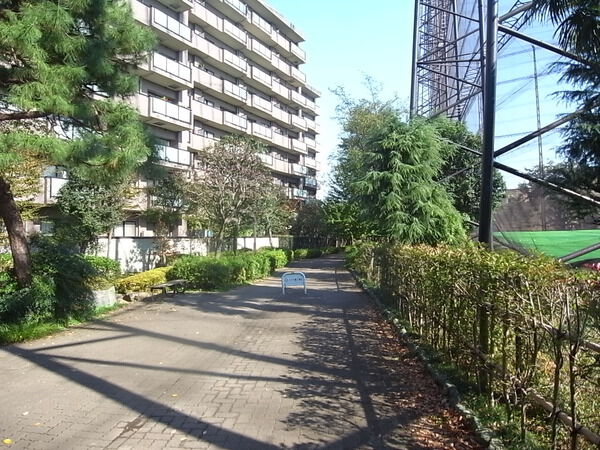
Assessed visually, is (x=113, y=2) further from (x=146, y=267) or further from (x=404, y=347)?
(x=146, y=267)

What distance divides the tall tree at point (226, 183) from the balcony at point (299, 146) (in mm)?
28189

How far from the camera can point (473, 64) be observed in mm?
20516

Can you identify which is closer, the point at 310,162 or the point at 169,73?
the point at 169,73

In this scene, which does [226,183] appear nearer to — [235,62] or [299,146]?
[235,62]

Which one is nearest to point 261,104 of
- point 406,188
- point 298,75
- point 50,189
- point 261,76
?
point 261,76

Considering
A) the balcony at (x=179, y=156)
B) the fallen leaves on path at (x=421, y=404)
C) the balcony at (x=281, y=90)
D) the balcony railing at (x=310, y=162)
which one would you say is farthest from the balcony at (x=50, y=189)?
the balcony railing at (x=310, y=162)

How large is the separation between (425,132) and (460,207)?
8049 mm

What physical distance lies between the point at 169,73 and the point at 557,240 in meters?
23.2

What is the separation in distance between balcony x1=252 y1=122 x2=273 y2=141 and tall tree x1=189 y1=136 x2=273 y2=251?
1935cm

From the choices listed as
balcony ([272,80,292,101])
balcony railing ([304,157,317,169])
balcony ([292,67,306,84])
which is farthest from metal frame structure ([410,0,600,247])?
balcony railing ([304,157,317,169])

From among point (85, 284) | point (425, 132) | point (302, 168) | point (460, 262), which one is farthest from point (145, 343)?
point (302, 168)

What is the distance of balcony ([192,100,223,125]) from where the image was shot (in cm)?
3325

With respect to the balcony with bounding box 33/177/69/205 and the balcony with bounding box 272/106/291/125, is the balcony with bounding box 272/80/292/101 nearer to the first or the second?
the balcony with bounding box 272/106/291/125

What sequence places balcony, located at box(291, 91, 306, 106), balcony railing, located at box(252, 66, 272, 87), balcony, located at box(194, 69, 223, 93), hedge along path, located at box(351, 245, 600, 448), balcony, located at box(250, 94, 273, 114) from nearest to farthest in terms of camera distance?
hedge along path, located at box(351, 245, 600, 448) < balcony, located at box(194, 69, 223, 93) < balcony, located at box(250, 94, 273, 114) < balcony railing, located at box(252, 66, 272, 87) < balcony, located at box(291, 91, 306, 106)
